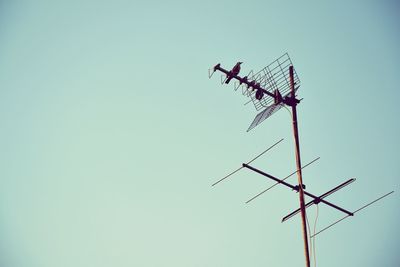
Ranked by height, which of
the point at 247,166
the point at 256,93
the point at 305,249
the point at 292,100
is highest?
the point at 256,93

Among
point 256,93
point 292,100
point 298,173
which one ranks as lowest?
point 298,173

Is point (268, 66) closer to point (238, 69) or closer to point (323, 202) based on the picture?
point (238, 69)

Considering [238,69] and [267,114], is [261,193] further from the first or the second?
[238,69]

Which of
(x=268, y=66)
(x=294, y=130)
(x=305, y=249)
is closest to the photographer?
(x=305, y=249)

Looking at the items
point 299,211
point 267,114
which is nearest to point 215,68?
point 267,114

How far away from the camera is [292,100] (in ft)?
19.2

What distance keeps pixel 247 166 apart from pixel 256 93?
5.93ft

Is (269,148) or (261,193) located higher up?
(269,148)

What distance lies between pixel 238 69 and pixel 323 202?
307 centimetres

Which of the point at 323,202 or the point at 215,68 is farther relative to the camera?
the point at 215,68

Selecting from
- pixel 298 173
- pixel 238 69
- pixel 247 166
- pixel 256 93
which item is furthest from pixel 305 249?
pixel 238 69

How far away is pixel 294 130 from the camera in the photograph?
18.4 ft

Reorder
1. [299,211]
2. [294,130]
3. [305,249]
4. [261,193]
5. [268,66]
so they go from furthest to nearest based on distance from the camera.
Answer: [268,66]
[261,193]
[294,130]
[299,211]
[305,249]

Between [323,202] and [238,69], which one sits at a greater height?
[238,69]
